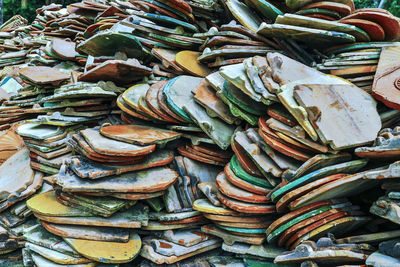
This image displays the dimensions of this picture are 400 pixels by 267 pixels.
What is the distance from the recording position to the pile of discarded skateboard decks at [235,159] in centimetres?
200

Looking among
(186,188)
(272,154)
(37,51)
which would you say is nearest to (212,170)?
(186,188)

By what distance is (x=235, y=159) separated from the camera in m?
2.52

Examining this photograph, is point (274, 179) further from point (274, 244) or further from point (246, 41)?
point (246, 41)

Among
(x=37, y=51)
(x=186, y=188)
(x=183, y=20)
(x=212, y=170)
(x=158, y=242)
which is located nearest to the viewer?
(x=158, y=242)

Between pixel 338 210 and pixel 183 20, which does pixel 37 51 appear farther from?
pixel 338 210

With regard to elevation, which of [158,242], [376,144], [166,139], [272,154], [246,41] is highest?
[246,41]

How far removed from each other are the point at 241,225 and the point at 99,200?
958 millimetres

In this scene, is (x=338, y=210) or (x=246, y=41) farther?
(x=246, y=41)

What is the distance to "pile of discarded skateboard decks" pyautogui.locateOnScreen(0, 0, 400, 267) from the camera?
2.00 metres

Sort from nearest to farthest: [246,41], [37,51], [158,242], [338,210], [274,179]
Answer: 1. [338,210]
2. [274,179]
3. [158,242]
4. [246,41]
5. [37,51]

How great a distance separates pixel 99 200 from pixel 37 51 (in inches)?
156

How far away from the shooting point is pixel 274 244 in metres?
2.26

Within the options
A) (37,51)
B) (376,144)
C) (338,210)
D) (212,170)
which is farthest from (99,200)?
(37,51)

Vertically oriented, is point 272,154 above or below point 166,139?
above
